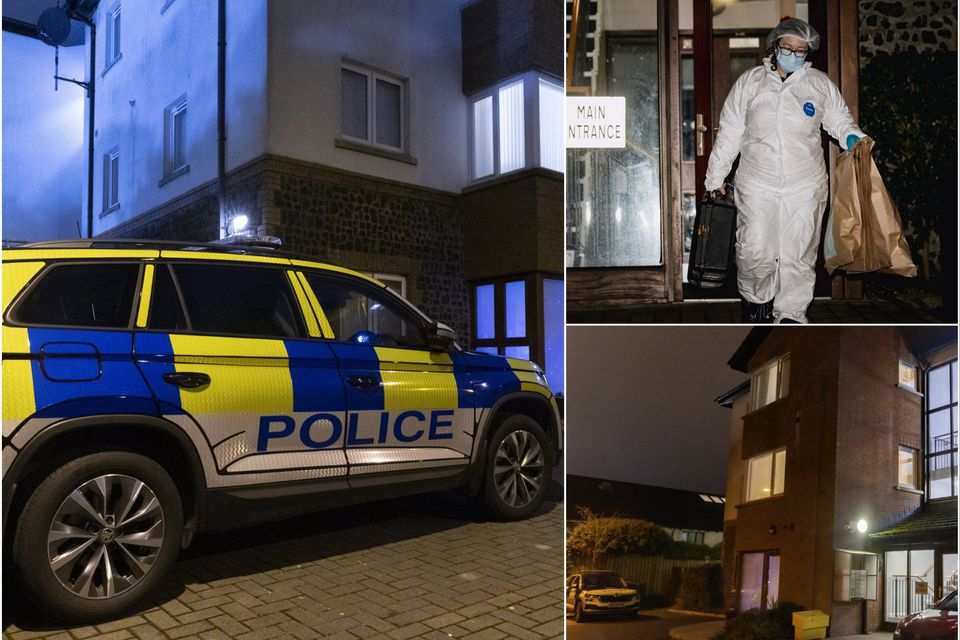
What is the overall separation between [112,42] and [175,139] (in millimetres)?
496

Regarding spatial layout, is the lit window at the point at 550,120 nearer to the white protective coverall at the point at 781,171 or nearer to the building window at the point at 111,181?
the white protective coverall at the point at 781,171

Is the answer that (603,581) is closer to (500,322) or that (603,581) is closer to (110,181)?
(500,322)

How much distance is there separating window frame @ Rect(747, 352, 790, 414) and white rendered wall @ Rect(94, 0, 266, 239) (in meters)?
2.10

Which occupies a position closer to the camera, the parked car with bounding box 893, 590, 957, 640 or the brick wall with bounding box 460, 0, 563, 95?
the parked car with bounding box 893, 590, 957, 640

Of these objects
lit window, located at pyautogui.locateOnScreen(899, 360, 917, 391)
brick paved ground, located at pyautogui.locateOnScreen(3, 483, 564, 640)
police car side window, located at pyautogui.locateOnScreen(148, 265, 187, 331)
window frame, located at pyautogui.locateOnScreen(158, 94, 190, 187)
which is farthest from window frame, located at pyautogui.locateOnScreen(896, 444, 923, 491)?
window frame, located at pyautogui.locateOnScreen(158, 94, 190, 187)

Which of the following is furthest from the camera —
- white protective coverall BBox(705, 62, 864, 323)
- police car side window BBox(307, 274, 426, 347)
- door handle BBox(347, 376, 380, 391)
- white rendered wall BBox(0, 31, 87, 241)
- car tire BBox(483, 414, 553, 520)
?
car tire BBox(483, 414, 553, 520)

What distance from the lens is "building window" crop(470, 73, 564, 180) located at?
11.3 ft

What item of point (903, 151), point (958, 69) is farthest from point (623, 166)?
point (958, 69)

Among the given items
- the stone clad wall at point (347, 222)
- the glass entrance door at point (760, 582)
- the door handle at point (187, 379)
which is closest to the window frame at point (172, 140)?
the stone clad wall at point (347, 222)

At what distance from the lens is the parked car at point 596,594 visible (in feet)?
7.63

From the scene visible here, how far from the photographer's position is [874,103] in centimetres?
229

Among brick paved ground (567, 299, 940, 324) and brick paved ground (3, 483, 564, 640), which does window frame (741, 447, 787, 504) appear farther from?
brick paved ground (3, 483, 564, 640)

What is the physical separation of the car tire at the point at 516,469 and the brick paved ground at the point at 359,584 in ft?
0.28

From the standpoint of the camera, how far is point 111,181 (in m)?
3.21
